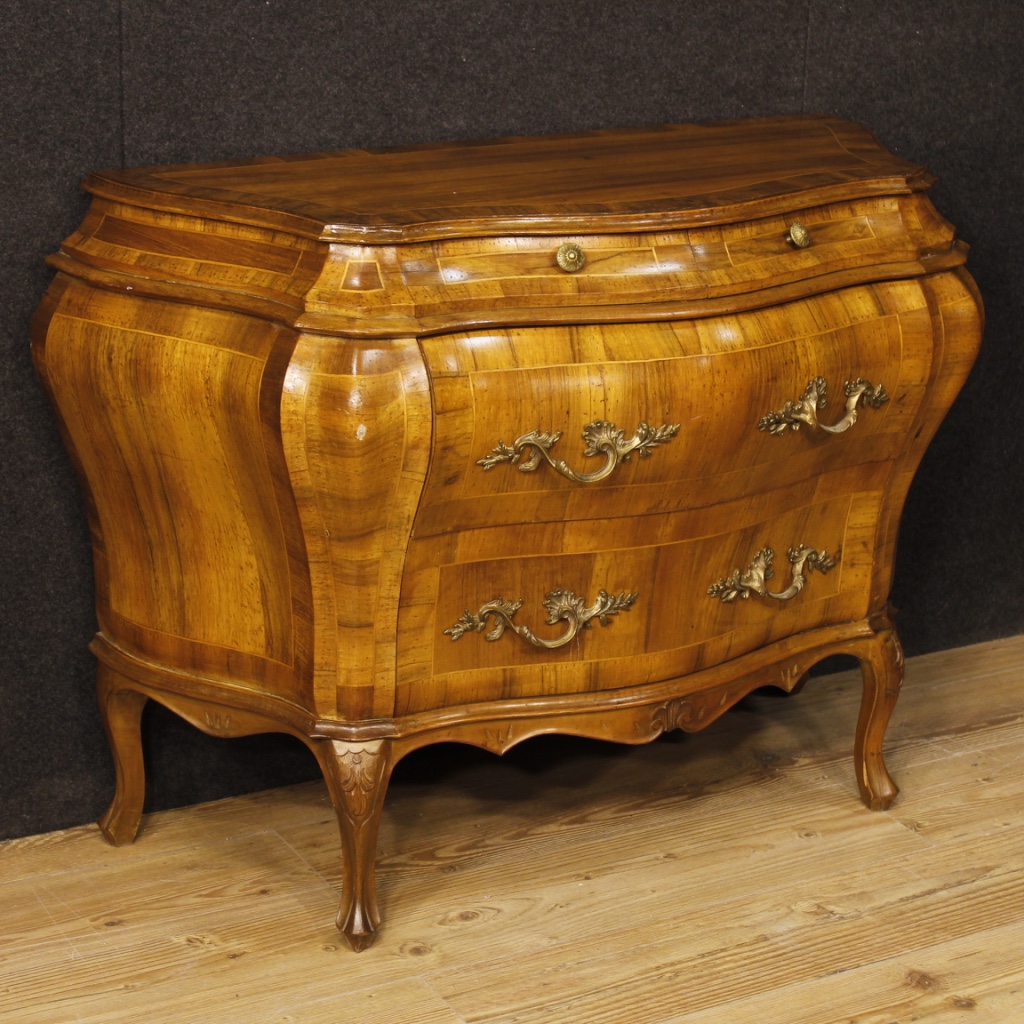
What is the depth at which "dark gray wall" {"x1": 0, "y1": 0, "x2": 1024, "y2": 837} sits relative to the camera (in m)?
1.87

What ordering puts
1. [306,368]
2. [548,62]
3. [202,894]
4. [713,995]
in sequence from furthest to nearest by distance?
[548,62] < [202,894] < [713,995] < [306,368]

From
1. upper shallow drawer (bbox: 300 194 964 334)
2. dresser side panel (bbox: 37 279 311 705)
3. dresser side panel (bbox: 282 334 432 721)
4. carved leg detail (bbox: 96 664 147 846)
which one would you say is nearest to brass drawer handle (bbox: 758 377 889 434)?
upper shallow drawer (bbox: 300 194 964 334)

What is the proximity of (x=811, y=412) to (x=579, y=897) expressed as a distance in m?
0.66

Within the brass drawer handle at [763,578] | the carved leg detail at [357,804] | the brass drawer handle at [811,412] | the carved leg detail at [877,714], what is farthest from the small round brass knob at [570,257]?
the carved leg detail at [877,714]

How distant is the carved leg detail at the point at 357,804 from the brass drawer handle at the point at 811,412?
54 centimetres

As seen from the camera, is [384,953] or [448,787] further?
[448,787]

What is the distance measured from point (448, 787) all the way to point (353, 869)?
1.41ft

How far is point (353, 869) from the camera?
71.1 inches

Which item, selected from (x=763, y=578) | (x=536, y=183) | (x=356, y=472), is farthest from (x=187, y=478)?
(x=763, y=578)

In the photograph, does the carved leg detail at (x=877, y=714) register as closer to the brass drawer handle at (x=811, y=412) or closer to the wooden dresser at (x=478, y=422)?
the wooden dresser at (x=478, y=422)

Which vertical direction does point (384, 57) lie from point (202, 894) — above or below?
above

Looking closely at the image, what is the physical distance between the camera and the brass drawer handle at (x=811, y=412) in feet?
5.71

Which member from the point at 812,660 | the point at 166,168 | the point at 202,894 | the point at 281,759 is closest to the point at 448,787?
the point at 281,759

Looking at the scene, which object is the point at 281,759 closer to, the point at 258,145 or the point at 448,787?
the point at 448,787
